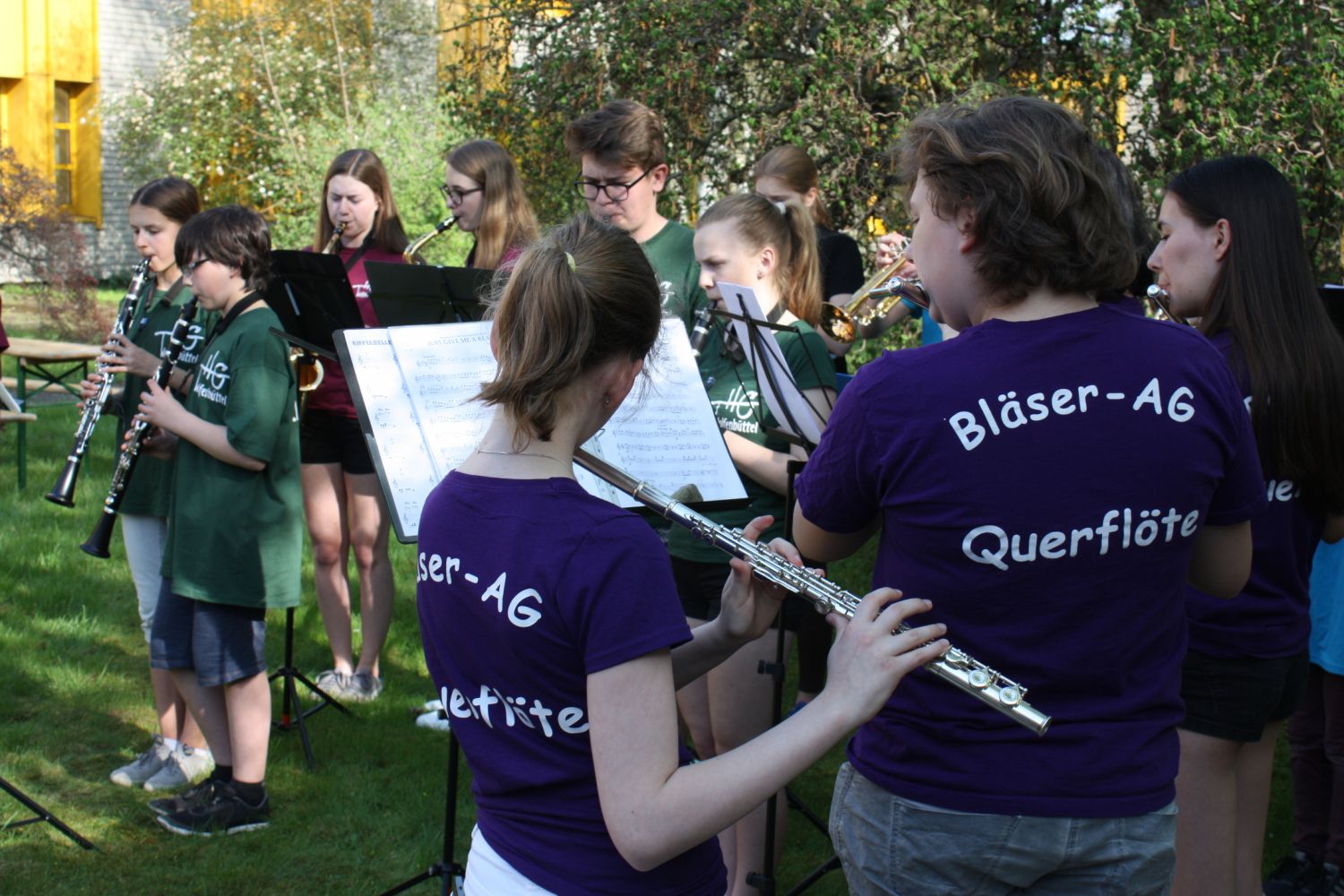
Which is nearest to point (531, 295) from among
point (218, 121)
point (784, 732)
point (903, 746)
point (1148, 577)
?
point (784, 732)

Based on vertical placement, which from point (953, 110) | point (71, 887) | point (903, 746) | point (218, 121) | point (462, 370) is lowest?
point (71, 887)

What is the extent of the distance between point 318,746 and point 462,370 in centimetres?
233

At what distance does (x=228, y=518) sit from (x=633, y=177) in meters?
1.61

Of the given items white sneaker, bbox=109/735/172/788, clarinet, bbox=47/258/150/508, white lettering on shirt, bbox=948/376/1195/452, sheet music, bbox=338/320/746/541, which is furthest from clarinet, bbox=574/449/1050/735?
white sneaker, bbox=109/735/172/788

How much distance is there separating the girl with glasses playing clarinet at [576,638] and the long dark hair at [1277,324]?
119 cm

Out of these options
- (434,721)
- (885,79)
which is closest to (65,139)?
(885,79)

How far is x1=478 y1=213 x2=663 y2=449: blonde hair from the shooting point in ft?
5.53

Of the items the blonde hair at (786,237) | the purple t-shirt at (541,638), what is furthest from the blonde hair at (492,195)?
the purple t-shirt at (541,638)

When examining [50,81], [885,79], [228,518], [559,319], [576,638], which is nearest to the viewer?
[576,638]

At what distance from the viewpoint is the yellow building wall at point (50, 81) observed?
770 inches

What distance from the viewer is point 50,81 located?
1986 cm

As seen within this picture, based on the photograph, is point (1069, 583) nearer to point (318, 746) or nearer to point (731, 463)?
point (731, 463)

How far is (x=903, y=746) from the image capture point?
178cm

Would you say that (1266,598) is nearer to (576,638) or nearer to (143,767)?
(576,638)
